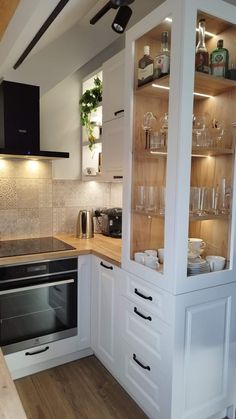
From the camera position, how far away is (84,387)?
2.04 meters

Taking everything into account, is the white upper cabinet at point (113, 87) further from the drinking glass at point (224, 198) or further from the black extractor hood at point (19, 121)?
the drinking glass at point (224, 198)

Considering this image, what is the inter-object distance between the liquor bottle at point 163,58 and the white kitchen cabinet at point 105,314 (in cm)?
123

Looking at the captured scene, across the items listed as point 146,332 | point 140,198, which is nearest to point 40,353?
point 146,332

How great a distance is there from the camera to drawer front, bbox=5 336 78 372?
2061 millimetres

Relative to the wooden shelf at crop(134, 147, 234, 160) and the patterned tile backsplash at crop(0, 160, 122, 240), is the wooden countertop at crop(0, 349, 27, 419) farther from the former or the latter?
the patterned tile backsplash at crop(0, 160, 122, 240)

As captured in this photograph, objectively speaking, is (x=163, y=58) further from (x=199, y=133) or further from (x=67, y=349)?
(x=67, y=349)

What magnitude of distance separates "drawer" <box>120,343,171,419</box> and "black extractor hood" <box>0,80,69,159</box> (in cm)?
155

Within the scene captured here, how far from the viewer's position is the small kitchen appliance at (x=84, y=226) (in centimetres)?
273

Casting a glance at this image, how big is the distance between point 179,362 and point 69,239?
1464mm

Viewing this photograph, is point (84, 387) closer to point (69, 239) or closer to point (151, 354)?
point (151, 354)

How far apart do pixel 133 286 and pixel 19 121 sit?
4.89 ft

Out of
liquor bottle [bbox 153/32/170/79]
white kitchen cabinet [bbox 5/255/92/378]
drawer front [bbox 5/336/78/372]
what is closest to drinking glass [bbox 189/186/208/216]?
liquor bottle [bbox 153/32/170/79]

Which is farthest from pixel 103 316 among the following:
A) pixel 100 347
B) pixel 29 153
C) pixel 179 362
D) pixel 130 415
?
pixel 29 153

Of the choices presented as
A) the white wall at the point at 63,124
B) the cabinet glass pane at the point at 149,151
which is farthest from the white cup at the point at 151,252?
the white wall at the point at 63,124
